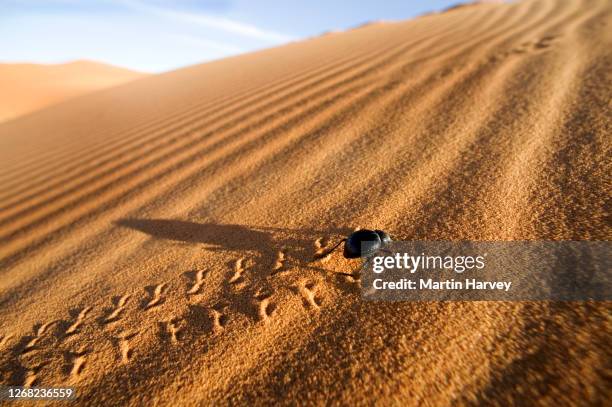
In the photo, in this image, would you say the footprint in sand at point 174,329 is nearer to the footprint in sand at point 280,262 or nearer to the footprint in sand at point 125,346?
the footprint in sand at point 125,346

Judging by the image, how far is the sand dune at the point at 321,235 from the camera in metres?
0.80

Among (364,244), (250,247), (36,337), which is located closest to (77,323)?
(36,337)

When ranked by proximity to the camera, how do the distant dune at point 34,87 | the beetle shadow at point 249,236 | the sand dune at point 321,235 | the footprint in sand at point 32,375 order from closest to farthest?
the sand dune at point 321,235 < the footprint in sand at point 32,375 < the beetle shadow at point 249,236 < the distant dune at point 34,87

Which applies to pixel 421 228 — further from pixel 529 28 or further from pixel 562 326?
pixel 529 28

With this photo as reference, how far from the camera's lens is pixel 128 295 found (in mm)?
1262

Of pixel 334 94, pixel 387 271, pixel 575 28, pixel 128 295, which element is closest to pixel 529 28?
pixel 575 28

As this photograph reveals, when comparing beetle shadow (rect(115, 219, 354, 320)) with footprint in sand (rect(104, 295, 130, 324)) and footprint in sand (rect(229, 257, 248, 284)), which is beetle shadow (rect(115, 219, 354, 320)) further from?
footprint in sand (rect(104, 295, 130, 324))

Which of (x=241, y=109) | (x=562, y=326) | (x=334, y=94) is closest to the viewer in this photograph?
(x=562, y=326)

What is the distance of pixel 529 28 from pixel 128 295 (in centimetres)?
453

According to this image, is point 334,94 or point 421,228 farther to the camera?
point 334,94

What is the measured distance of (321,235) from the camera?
52.6 inches

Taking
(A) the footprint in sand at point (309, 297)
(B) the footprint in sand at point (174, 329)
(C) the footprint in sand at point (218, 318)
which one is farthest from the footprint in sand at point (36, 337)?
(A) the footprint in sand at point (309, 297)

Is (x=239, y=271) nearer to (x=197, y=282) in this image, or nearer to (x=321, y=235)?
(x=197, y=282)

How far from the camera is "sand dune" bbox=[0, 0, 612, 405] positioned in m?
0.80
